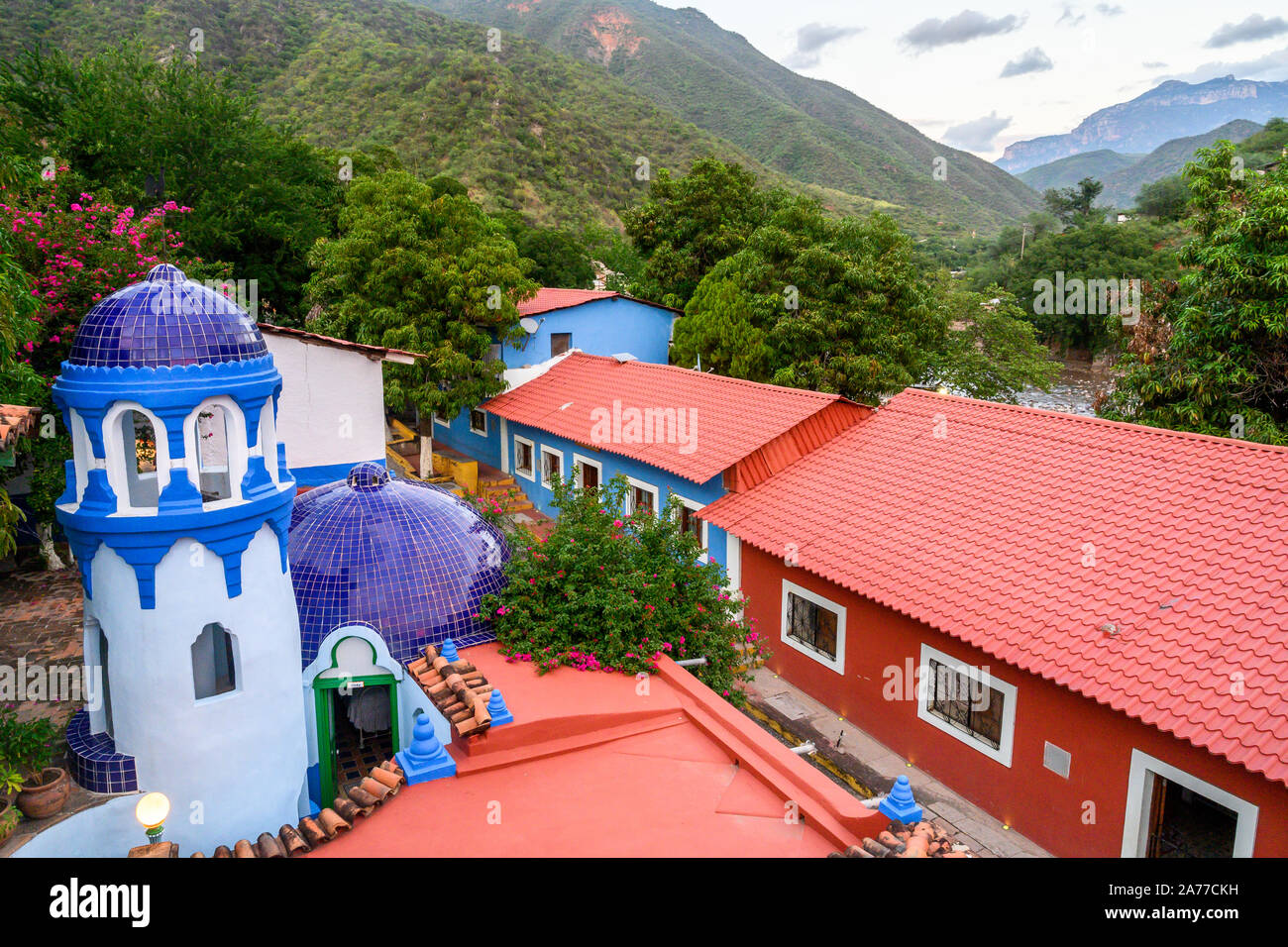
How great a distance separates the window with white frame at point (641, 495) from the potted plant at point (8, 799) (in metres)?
15.5

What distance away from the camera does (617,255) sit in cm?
5575

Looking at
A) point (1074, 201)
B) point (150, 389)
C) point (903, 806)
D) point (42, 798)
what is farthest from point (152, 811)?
point (1074, 201)

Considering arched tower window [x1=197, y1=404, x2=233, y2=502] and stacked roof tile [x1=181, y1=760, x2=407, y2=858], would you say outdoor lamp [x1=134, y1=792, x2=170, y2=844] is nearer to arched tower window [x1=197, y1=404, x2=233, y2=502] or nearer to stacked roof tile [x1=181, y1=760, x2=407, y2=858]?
stacked roof tile [x1=181, y1=760, x2=407, y2=858]

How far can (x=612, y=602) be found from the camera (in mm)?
12453

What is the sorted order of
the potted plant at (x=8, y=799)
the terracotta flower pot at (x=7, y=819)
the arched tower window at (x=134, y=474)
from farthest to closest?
the arched tower window at (x=134, y=474) < the terracotta flower pot at (x=7, y=819) < the potted plant at (x=8, y=799)

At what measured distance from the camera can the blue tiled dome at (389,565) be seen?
12445mm

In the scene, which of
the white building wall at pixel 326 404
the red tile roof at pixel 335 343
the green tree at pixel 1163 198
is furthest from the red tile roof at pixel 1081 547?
the green tree at pixel 1163 198

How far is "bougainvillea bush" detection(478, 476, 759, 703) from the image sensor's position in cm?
1245

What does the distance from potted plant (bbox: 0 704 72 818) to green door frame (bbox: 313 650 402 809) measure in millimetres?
3238

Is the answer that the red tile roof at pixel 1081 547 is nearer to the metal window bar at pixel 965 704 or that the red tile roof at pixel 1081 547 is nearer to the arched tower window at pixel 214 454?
the metal window bar at pixel 965 704

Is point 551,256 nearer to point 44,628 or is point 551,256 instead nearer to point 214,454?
point 214,454

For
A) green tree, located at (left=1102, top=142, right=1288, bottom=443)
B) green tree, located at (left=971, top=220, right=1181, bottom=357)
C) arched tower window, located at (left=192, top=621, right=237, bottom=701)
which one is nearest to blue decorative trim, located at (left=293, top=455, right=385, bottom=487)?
arched tower window, located at (left=192, top=621, right=237, bottom=701)

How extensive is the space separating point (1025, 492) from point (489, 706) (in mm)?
10358

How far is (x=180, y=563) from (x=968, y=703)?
1160 centimetres
